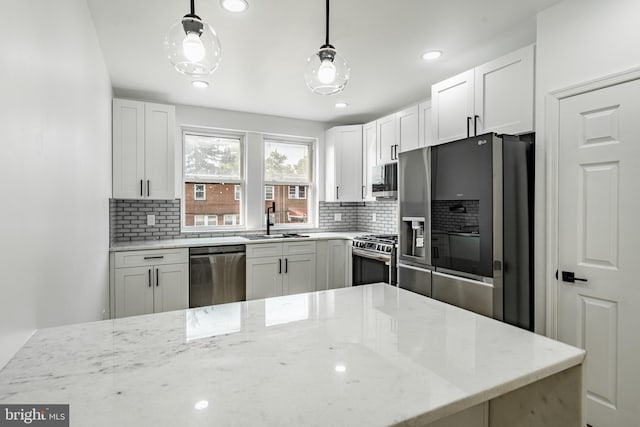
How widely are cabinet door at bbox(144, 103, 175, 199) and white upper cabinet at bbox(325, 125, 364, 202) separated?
2.08 metres

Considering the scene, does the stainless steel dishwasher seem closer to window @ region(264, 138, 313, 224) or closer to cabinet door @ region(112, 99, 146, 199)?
cabinet door @ region(112, 99, 146, 199)

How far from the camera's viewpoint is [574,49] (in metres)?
1.98

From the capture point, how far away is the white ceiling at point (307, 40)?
2104mm

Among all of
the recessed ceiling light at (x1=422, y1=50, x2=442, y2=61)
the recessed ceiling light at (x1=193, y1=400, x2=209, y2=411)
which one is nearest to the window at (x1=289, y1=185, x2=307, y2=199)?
the recessed ceiling light at (x1=422, y1=50, x2=442, y2=61)

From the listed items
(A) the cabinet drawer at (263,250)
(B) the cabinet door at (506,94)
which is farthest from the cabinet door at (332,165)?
(B) the cabinet door at (506,94)

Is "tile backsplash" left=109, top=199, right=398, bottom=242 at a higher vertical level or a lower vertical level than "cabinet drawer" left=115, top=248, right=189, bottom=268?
higher

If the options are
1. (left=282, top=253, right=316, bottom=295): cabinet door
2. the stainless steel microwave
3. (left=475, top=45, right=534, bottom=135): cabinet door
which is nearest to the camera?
(left=475, top=45, right=534, bottom=135): cabinet door

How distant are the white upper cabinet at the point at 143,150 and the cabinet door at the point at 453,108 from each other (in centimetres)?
280

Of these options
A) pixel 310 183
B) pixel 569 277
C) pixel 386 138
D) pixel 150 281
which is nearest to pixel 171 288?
pixel 150 281

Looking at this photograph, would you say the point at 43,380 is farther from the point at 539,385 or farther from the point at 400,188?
the point at 400,188

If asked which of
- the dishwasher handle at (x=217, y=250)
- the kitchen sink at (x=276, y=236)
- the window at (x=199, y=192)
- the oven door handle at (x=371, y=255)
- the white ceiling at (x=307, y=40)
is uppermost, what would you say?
the white ceiling at (x=307, y=40)

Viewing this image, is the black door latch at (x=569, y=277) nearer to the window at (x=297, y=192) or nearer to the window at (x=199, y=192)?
the window at (x=297, y=192)

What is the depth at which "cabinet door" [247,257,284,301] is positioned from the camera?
3.89 metres

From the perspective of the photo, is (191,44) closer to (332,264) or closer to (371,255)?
(371,255)
